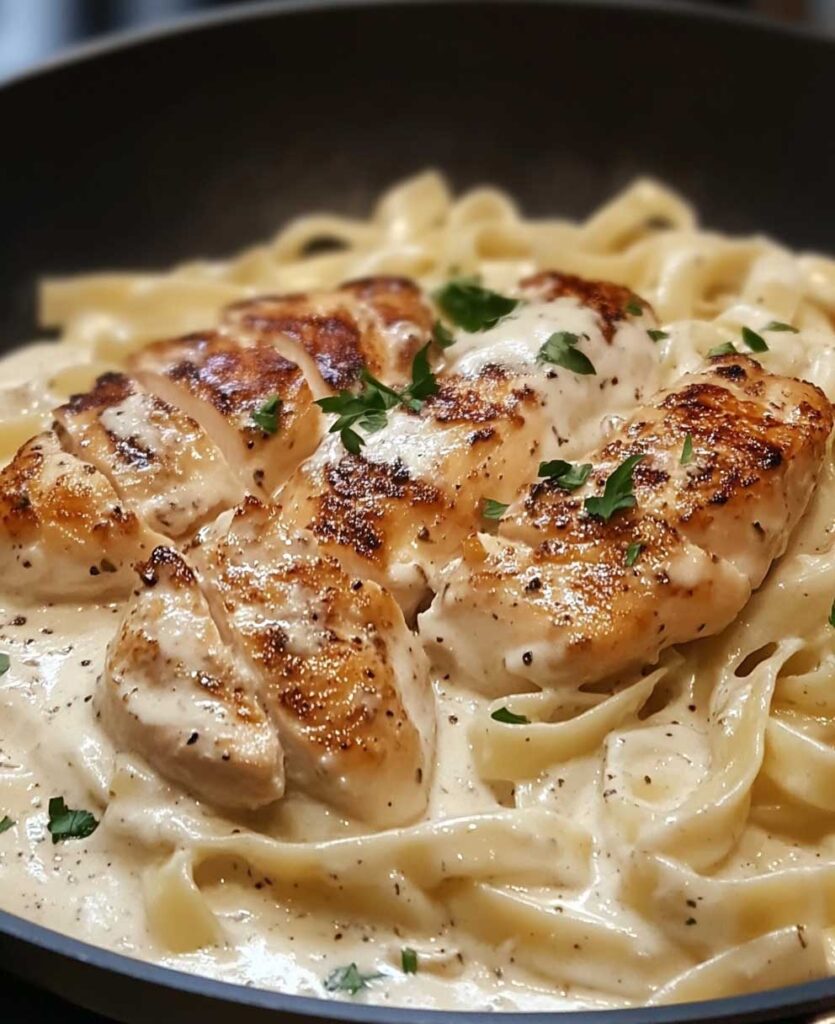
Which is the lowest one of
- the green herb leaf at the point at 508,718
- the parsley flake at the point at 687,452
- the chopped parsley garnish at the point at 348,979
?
the chopped parsley garnish at the point at 348,979

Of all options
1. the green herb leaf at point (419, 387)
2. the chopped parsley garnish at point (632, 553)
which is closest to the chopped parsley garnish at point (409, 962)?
the chopped parsley garnish at point (632, 553)

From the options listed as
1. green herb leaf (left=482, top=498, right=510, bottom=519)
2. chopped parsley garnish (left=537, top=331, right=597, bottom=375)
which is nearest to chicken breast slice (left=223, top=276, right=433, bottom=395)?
chopped parsley garnish (left=537, top=331, right=597, bottom=375)

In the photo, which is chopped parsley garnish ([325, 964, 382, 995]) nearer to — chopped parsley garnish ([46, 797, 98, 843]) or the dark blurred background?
chopped parsley garnish ([46, 797, 98, 843])

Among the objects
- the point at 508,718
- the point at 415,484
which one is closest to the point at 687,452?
the point at 415,484

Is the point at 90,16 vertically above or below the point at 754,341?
above

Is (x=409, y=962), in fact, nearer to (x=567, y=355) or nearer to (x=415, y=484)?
(x=415, y=484)

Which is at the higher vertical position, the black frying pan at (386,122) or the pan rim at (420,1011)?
the black frying pan at (386,122)

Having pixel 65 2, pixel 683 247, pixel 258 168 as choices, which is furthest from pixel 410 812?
pixel 65 2

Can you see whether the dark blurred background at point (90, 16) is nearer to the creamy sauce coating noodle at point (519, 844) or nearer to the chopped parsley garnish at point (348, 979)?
the creamy sauce coating noodle at point (519, 844)
